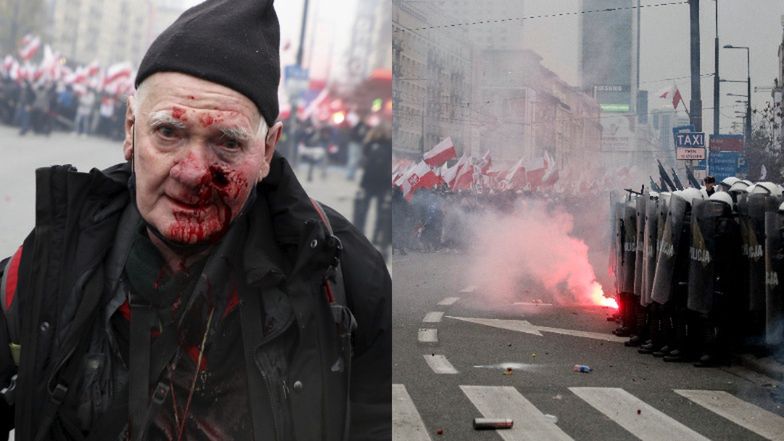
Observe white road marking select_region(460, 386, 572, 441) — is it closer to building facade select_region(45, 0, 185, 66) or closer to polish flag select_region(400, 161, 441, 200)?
polish flag select_region(400, 161, 441, 200)

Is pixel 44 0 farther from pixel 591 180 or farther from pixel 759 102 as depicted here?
pixel 759 102

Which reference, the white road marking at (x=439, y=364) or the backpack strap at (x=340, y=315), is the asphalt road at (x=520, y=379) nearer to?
the white road marking at (x=439, y=364)

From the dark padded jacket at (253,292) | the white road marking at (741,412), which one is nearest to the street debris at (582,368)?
the white road marking at (741,412)

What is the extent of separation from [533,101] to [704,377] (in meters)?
1.13

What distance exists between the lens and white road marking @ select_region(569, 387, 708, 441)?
10.3 ft

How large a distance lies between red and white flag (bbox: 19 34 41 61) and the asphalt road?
64.7 inches

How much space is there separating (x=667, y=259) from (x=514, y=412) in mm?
1291

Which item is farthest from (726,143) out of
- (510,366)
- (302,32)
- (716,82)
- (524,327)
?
(302,32)

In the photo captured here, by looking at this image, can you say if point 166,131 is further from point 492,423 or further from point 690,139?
point 690,139

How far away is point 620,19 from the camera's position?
3357mm

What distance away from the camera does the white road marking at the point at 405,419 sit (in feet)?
10.4

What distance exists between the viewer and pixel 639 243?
3.64m

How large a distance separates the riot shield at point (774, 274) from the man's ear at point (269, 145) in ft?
8.93

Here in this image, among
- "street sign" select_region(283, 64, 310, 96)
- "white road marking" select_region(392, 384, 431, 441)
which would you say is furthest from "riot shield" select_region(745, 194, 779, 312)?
"street sign" select_region(283, 64, 310, 96)
